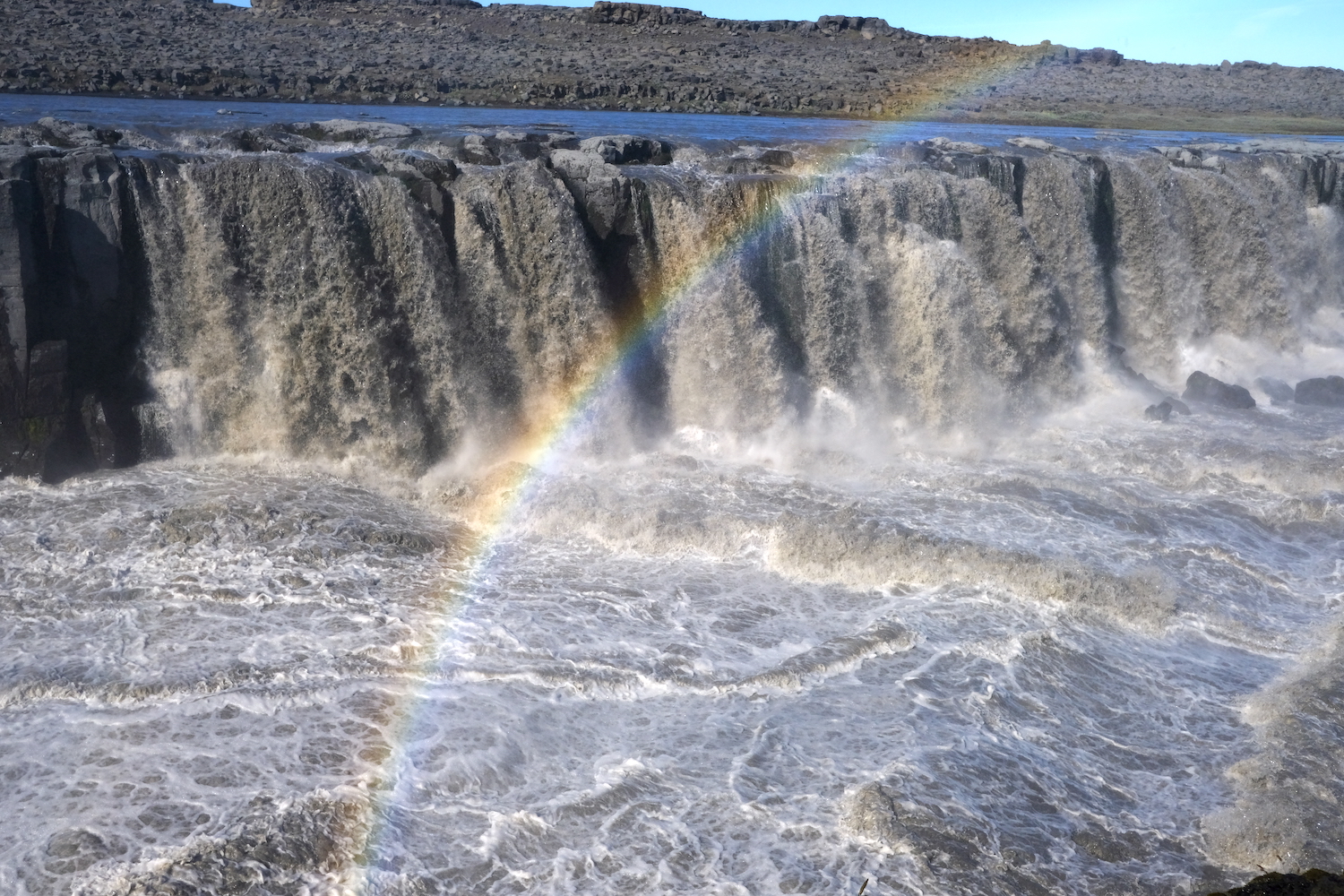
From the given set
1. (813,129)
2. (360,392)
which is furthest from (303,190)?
(813,129)

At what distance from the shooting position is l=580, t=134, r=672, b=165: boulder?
664 inches

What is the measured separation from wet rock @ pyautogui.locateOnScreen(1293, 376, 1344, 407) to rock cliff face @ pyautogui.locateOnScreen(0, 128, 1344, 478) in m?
1.88

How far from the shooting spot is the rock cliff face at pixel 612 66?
41.2 meters

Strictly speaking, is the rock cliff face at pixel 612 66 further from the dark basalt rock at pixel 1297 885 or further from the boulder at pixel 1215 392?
the dark basalt rock at pixel 1297 885

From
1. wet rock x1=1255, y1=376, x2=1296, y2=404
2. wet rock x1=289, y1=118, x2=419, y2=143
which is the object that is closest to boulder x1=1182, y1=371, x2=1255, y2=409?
wet rock x1=1255, y1=376, x2=1296, y2=404

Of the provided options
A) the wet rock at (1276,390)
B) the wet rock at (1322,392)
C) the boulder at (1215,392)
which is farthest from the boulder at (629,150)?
the wet rock at (1322,392)

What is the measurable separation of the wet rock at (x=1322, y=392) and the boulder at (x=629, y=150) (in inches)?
412

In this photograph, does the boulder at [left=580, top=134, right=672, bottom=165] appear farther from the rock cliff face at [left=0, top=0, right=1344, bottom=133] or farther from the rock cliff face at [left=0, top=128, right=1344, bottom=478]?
the rock cliff face at [left=0, top=0, right=1344, bottom=133]

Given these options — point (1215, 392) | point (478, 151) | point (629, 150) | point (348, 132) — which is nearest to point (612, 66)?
point (348, 132)

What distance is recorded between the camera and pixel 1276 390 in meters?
18.4

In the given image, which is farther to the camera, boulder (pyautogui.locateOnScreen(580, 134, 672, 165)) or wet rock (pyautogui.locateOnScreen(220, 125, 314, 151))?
boulder (pyautogui.locateOnScreen(580, 134, 672, 165))

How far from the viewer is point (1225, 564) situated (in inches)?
437

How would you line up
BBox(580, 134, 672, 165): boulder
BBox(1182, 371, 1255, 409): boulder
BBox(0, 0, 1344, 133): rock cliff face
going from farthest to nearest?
BBox(0, 0, 1344, 133): rock cliff face → BBox(1182, 371, 1255, 409): boulder → BBox(580, 134, 672, 165): boulder

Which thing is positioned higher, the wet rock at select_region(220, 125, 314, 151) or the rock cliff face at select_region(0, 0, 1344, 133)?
the rock cliff face at select_region(0, 0, 1344, 133)
